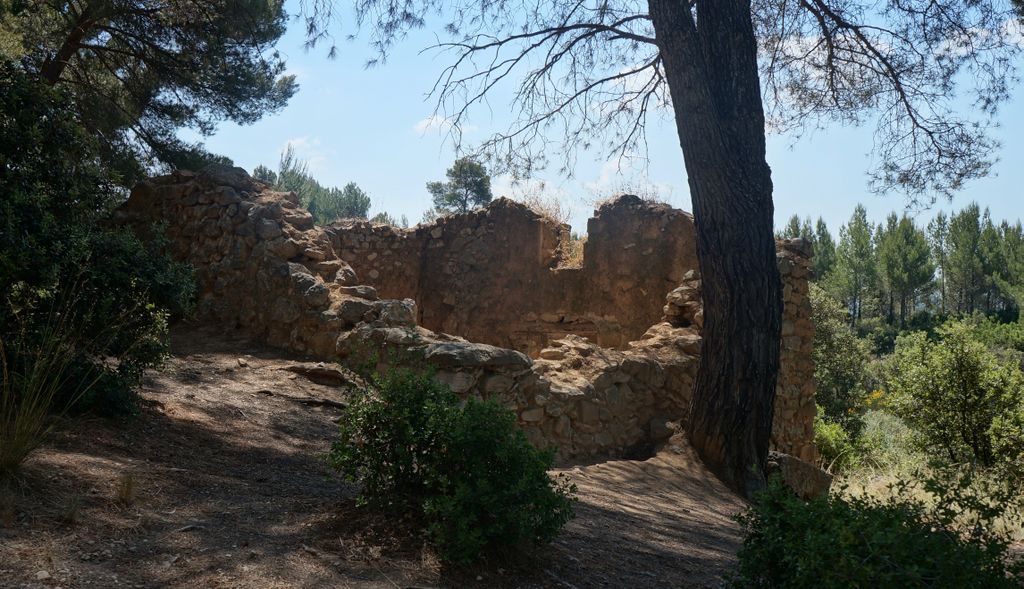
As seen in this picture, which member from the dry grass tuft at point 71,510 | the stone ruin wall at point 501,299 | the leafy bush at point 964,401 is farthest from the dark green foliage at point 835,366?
the dry grass tuft at point 71,510

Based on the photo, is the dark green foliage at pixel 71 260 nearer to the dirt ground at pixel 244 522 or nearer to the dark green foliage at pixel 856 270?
the dirt ground at pixel 244 522

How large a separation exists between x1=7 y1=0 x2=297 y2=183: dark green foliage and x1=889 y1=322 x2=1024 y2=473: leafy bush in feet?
32.3

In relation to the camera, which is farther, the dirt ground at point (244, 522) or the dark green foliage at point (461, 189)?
the dark green foliage at point (461, 189)

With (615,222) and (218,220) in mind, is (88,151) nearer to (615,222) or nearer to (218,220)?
(218,220)

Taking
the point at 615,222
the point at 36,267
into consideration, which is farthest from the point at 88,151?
the point at 615,222

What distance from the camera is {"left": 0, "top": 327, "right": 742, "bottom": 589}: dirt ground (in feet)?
9.18

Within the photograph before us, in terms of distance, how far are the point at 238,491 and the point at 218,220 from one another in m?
5.40

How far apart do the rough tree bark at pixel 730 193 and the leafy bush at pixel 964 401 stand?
4926 mm

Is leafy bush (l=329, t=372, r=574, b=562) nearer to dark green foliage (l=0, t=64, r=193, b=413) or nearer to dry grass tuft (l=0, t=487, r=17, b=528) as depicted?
dry grass tuft (l=0, t=487, r=17, b=528)

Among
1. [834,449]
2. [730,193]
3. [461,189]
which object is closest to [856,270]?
[461,189]

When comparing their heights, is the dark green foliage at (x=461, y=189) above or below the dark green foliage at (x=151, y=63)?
above

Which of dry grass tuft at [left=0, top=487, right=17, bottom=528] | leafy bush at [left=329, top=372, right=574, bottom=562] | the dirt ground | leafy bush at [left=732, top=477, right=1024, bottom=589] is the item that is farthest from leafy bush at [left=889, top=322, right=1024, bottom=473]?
dry grass tuft at [left=0, top=487, right=17, bottom=528]

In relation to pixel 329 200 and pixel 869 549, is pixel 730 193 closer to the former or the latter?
pixel 869 549

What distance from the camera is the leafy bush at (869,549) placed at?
222 cm
